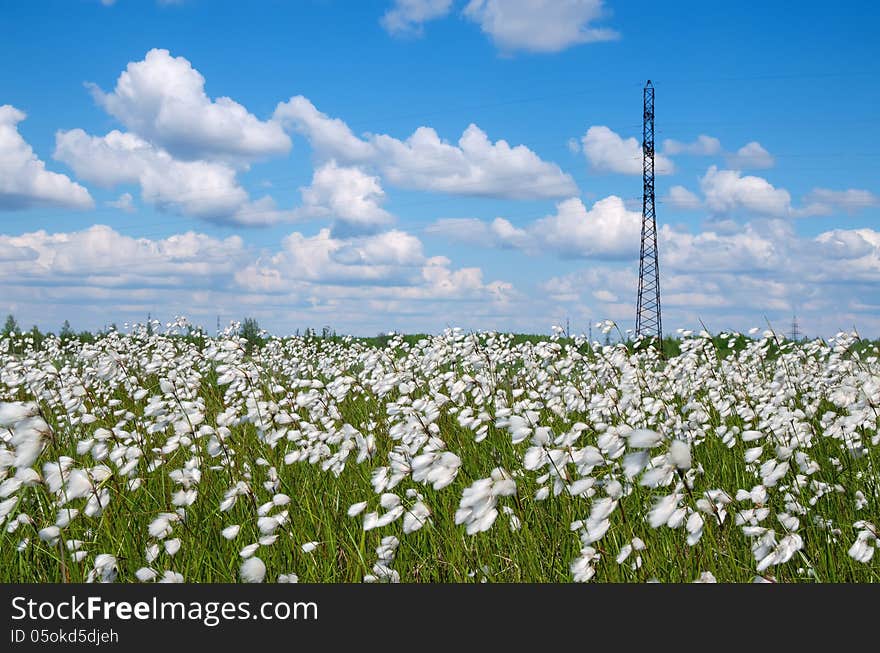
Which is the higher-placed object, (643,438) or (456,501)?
(643,438)

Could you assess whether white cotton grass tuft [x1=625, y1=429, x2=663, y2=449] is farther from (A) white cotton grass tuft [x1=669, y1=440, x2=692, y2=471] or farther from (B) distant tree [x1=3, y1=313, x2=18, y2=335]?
(B) distant tree [x1=3, y1=313, x2=18, y2=335]

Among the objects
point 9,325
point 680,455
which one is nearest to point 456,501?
point 680,455

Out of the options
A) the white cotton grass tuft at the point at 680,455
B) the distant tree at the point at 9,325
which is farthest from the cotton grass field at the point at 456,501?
the distant tree at the point at 9,325

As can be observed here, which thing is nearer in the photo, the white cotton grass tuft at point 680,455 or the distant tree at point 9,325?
the white cotton grass tuft at point 680,455

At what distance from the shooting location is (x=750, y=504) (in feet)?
13.9

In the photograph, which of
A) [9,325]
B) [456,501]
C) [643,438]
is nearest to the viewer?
[643,438]

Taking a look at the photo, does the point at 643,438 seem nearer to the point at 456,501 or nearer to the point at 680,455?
the point at 680,455

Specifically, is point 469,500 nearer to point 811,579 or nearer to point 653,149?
point 811,579

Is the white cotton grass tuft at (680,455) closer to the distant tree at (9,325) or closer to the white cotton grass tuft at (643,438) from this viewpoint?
the white cotton grass tuft at (643,438)

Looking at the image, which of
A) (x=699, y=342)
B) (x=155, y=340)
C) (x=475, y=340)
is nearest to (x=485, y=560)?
(x=475, y=340)

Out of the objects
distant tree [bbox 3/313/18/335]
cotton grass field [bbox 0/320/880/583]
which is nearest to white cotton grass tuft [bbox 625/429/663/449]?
cotton grass field [bbox 0/320/880/583]

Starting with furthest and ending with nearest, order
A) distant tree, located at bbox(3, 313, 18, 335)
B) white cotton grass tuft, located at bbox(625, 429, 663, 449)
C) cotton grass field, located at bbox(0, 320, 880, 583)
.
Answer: distant tree, located at bbox(3, 313, 18, 335) → cotton grass field, located at bbox(0, 320, 880, 583) → white cotton grass tuft, located at bbox(625, 429, 663, 449)

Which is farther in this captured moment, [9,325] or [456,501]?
[9,325]

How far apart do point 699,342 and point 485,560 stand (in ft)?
13.1
